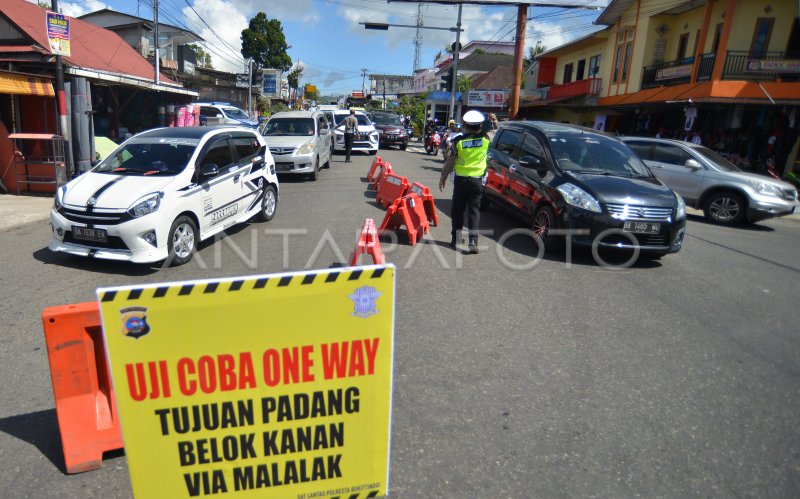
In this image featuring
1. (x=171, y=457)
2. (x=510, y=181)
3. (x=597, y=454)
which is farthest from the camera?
(x=510, y=181)

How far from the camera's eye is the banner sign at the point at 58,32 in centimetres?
999

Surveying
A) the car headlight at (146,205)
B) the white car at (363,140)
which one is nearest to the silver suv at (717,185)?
the car headlight at (146,205)

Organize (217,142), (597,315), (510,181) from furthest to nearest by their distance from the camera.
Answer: (510,181), (217,142), (597,315)

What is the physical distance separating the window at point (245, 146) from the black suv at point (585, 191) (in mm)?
4353

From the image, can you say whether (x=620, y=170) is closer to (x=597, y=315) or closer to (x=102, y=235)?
(x=597, y=315)

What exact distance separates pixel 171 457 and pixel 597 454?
2.42m

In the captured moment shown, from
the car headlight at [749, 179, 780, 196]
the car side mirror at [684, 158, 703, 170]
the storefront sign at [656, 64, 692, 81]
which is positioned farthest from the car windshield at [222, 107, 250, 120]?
the car headlight at [749, 179, 780, 196]

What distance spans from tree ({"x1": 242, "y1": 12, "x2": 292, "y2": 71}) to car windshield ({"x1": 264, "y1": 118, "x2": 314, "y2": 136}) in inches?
1927

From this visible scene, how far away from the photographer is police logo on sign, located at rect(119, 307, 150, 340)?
7.04ft

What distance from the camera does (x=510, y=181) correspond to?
908 centimetres

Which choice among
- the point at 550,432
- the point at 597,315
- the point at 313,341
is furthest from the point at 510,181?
the point at 313,341

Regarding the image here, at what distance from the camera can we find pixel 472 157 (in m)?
7.15

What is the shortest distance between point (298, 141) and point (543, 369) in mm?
11244

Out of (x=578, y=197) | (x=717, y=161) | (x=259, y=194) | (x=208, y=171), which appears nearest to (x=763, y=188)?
(x=717, y=161)
